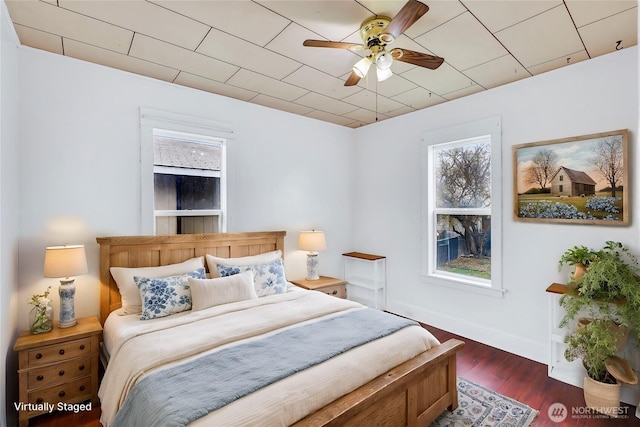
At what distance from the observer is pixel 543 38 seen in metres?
2.26

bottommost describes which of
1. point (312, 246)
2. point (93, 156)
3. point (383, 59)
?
point (312, 246)

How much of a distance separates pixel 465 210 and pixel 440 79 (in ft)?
4.99

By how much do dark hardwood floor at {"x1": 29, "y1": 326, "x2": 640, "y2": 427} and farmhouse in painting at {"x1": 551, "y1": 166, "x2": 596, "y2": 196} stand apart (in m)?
1.61

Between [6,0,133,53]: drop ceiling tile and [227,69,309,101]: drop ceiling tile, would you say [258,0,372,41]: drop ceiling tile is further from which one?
[6,0,133,53]: drop ceiling tile

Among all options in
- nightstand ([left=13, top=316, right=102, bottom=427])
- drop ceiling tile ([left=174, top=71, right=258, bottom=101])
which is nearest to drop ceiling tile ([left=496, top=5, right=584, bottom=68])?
drop ceiling tile ([left=174, top=71, right=258, bottom=101])

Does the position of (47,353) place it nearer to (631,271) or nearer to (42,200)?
(42,200)

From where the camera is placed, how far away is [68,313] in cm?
238

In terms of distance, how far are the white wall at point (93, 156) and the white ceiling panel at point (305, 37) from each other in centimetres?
18

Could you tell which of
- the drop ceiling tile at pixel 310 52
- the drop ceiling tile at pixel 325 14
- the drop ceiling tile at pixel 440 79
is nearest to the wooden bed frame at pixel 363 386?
the drop ceiling tile at pixel 310 52

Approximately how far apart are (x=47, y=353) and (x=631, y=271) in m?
4.41

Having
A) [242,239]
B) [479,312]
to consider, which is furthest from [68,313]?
[479,312]

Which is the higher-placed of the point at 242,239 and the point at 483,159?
the point at 483,159

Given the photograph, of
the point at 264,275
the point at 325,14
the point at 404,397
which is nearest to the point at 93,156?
the point at 264,275

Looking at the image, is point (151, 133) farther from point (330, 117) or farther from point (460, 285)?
point (460, 285)
